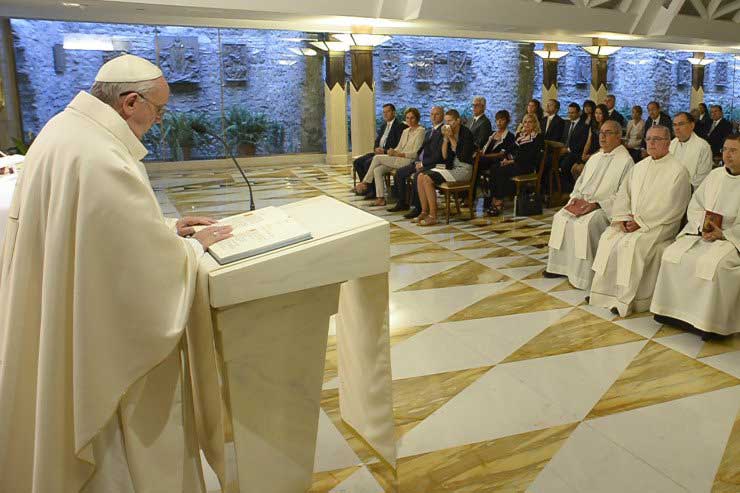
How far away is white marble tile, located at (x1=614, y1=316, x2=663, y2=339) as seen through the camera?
4301 millimetres

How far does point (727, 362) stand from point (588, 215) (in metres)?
1.84

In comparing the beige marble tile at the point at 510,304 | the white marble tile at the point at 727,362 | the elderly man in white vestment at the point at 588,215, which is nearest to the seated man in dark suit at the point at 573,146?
the elderly man in white vestment at the point at 588,215

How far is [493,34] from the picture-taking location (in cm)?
1454

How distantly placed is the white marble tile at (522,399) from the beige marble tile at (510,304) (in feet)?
2.74

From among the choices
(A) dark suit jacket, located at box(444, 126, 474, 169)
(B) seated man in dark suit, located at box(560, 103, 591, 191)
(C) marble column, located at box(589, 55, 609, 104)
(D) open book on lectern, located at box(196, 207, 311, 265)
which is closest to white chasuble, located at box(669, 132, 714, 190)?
(B) seated man in dark suit, located at box(560, 103, 591, 191)

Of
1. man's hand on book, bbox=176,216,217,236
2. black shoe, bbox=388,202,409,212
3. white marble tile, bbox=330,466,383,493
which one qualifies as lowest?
white marble tile, bbox=330,466,383,493

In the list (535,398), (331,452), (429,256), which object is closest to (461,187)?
(429,256)

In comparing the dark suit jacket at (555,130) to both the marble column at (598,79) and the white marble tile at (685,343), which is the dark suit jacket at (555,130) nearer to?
the white marble tile at (685,343)

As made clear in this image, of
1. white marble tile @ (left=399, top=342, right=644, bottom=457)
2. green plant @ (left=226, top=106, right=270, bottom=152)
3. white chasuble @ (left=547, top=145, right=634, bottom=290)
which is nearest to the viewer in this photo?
white marble tile @ (left=399, top=342, right=644, bottom=457)

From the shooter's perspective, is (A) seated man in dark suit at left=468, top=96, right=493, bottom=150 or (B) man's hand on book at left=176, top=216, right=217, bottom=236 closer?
(B) man's hand on book at left=176, top=216, right=217, bottom=236

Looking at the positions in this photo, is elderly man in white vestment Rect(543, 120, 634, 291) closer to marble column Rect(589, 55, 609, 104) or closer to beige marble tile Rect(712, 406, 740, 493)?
beige marble tile Rect(712, 406, 740, 493)

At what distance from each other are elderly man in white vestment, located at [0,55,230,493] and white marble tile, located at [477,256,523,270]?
14.2 ft

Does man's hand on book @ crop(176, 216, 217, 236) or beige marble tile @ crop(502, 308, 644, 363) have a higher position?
man's hand on book @ crop(176, 216, 217, 236)

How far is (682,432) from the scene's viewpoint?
302cm
